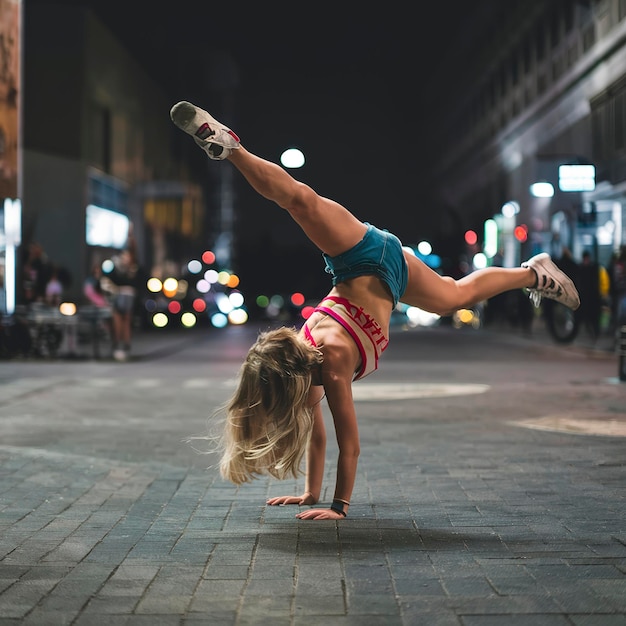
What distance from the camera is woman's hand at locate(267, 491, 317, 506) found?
633 centimetres

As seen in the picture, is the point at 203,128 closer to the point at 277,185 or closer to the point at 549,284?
the point at 277,185

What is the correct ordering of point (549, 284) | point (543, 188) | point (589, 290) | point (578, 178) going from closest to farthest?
point (549, 284) < point (589, 290) < point (578, 178) < point (543, 188)

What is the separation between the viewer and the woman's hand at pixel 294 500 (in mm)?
6332

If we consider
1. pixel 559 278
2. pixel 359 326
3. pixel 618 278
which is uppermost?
pixel 618 278

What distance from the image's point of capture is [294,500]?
21.0ft

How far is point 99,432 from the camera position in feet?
32.7

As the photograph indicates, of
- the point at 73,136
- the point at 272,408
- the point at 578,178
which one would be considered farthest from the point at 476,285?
the point at 73,136

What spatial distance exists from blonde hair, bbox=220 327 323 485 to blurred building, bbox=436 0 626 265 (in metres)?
19.5

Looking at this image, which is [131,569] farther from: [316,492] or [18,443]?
[18,443]

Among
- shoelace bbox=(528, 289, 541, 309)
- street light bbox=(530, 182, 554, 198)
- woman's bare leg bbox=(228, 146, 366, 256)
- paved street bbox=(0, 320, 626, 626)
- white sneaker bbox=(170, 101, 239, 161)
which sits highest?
street light bbox=(530, 182, 554, 198)

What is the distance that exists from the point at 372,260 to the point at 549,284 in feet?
5.06

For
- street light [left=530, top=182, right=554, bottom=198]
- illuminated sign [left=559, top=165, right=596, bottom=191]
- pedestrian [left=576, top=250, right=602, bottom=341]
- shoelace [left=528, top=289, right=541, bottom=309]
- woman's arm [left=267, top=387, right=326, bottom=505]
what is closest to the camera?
woman's arm [left=267, top=387, right=326, bottom=505]

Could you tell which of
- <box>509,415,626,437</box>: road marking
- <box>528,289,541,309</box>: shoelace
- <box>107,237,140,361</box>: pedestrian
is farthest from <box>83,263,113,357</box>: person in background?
<box>528,289,541,309</box>: shoelace

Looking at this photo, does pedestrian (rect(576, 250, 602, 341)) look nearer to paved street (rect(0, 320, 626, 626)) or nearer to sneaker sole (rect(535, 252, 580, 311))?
paved street (rect(0, 320, 626, 626))
